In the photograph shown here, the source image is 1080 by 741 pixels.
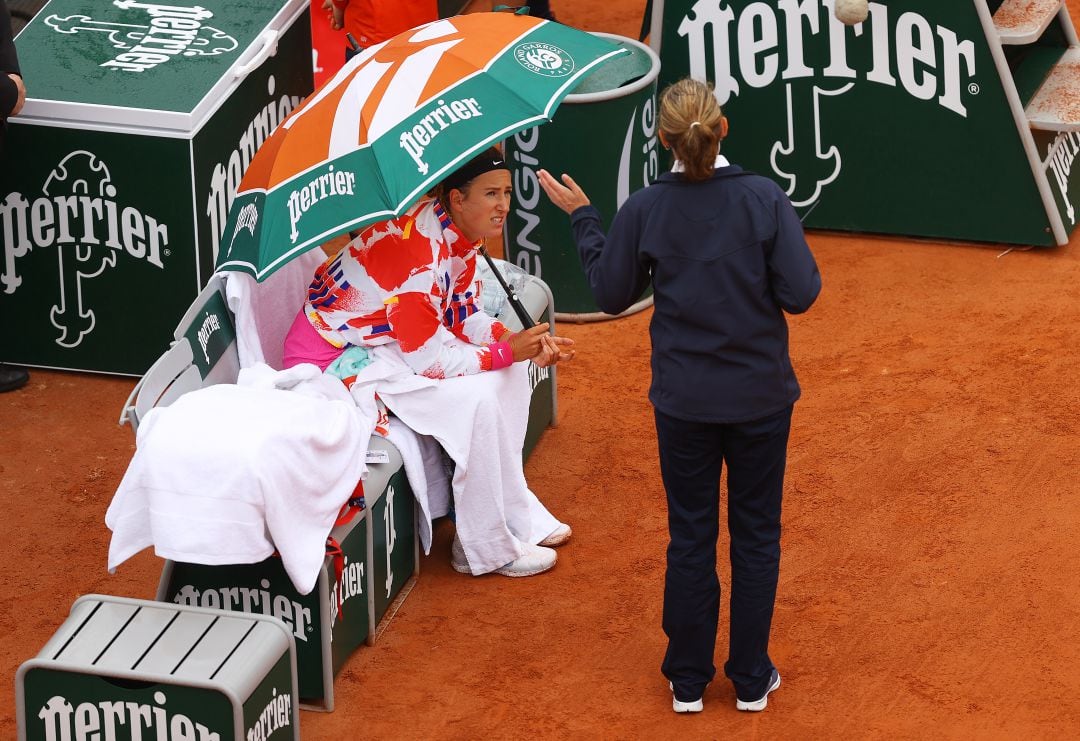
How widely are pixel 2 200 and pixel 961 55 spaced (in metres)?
4.35

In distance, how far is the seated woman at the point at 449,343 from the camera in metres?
5.58

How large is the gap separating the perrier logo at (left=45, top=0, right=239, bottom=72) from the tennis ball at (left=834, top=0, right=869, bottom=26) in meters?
2.76

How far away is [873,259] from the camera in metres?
8.23

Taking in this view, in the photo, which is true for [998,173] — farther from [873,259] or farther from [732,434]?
[732,434]

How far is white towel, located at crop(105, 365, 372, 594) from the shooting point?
4797 millimetres

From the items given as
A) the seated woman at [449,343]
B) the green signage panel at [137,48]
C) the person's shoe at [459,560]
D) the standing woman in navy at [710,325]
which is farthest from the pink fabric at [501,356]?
the green signage panel at [137,48]

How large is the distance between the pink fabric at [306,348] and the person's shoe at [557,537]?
1.01 m

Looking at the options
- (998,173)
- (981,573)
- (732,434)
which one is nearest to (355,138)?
(732,434)

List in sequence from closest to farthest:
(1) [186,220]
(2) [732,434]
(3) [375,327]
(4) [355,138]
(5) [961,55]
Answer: (2) [732,434] < (4) [355,138] < (3) [375,327] < (1) [186,220] < (5) [961,55]

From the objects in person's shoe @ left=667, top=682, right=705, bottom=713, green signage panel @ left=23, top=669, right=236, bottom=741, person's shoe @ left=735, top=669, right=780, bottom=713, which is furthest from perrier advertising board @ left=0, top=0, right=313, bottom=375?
person's shoe @ left=735, top=669, right=780, bottom=713

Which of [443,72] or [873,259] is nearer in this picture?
[443,72]

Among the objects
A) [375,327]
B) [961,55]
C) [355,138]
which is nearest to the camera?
[355,138]

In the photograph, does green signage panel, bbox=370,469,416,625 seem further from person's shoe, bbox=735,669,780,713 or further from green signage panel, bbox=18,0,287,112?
green signage panel, bbox=18,0,287,112

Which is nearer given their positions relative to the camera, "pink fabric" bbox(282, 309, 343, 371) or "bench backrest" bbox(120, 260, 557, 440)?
"bench backrest" bbox(120, 260, 557, 440)
